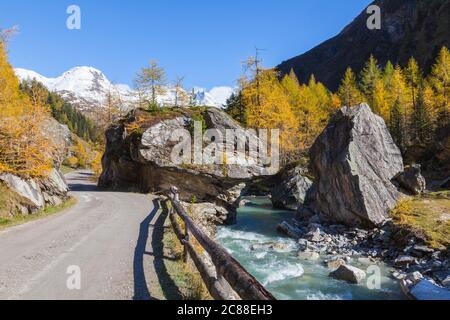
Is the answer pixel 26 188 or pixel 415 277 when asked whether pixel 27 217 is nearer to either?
pixel 26 188

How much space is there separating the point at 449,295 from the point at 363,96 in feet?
187

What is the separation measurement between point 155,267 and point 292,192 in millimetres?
30127

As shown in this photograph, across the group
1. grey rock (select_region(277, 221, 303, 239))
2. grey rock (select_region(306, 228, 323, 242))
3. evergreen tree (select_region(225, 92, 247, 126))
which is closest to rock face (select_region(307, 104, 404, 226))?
grey rock (select_region(306, 228, 323, 242))

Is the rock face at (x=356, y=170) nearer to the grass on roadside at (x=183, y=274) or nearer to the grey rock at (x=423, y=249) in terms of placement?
the grey rock at (x=423, y=249)

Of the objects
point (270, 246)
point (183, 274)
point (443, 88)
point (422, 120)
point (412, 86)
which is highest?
point (412, 86)

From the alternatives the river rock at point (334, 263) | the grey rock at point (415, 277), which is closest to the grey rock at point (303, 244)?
the river rock at point (334, 263)

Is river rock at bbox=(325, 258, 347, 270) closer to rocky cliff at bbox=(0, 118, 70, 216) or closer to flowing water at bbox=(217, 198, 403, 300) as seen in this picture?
flowing water at bbox=(217, 198, 403, 300)

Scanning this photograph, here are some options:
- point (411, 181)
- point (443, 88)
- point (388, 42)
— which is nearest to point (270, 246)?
point (411, 181)

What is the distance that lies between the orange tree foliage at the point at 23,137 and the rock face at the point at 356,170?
808 inches

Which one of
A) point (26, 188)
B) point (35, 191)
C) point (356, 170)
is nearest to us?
point (26, 188)

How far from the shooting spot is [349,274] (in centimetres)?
1535

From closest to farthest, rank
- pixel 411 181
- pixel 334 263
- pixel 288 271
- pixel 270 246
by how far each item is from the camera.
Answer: pixel 288 271 → pixel 334 263 → pixel 270 246 → pixel 411 181

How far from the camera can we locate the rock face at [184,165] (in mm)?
29406

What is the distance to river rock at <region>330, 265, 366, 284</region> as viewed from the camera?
49.4ft
